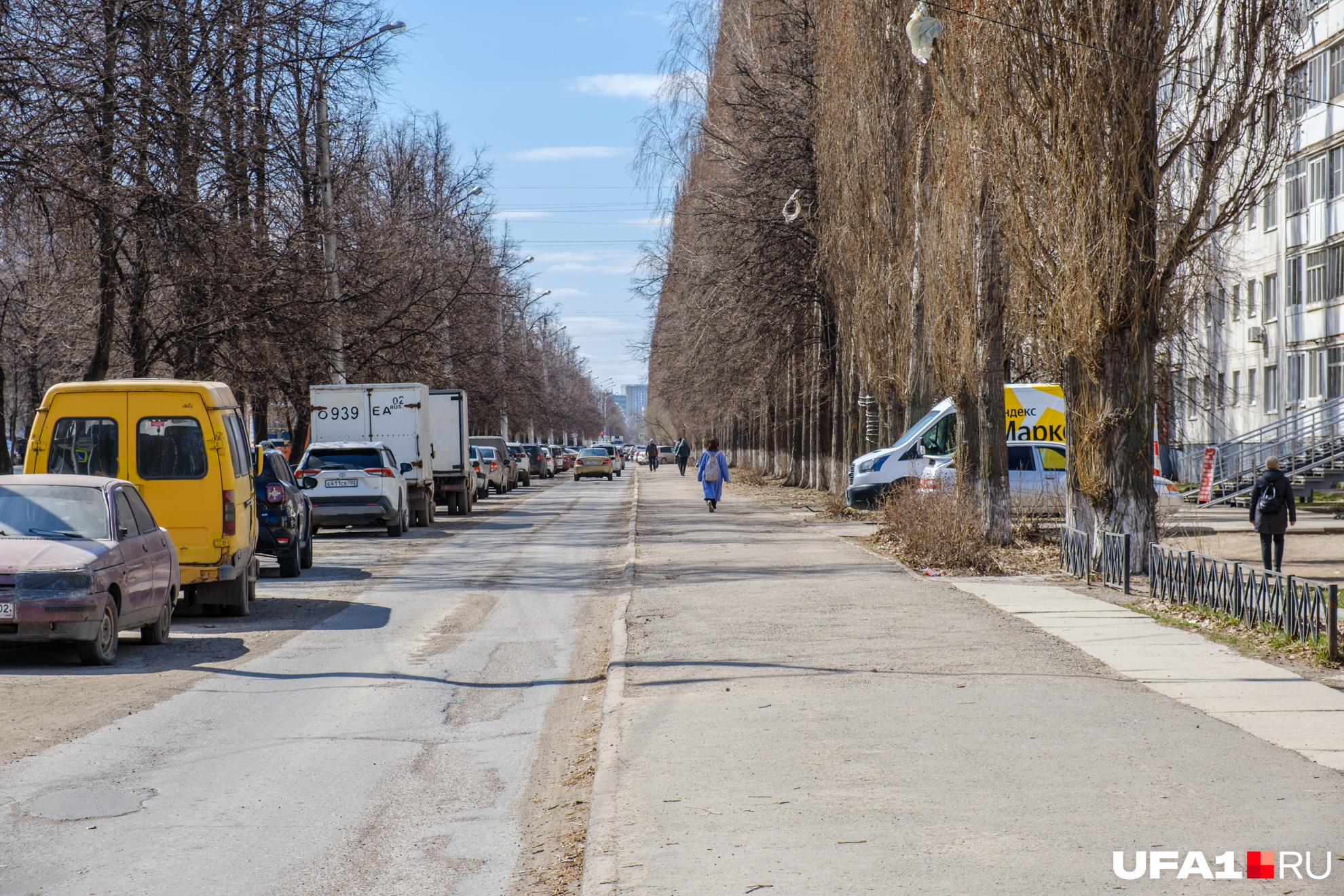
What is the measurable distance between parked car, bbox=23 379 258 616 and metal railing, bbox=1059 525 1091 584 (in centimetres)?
898

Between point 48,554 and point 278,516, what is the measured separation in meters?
7.35

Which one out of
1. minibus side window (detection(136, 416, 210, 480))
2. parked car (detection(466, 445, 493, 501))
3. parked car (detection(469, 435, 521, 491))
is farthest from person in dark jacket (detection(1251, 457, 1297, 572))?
parked car (detection(469, 435, 521, 491))

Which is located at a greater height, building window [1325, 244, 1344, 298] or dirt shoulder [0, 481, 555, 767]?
building window [1325, 244, 1344, 298]

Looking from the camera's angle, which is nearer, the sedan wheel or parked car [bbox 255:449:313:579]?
the sedan wheel

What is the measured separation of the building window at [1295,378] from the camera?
4231 cm

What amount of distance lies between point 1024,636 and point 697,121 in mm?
26128

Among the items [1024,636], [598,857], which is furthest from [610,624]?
[598,857]

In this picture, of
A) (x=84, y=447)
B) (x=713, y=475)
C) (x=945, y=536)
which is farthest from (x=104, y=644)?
(x=713, y=475)

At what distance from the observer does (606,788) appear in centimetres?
585

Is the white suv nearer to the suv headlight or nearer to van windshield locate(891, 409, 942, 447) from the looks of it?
the suv headlight

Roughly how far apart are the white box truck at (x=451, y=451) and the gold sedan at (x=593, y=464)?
98.8ft

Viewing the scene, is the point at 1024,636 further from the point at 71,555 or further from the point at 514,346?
the point at 514,346

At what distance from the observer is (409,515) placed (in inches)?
1185

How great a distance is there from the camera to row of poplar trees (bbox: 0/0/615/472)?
15539 millimetres
